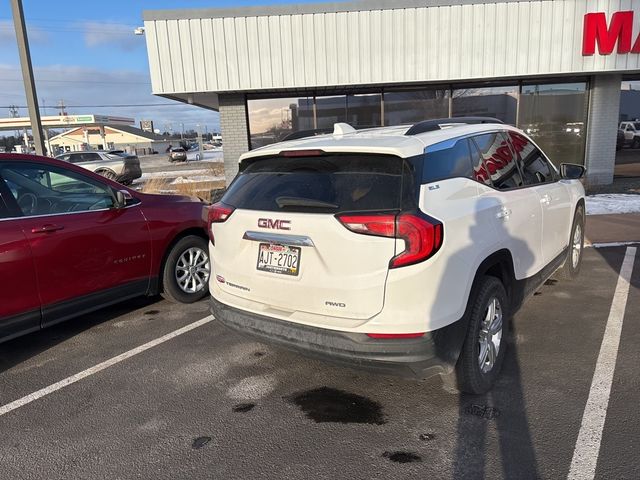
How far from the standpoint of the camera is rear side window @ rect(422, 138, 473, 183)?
289 centimetres

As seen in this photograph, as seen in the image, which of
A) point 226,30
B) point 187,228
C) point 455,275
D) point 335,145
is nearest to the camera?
point 455,275

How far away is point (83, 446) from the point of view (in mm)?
2896

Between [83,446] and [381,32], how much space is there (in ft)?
35.0

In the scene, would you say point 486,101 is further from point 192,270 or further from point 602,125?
point 192,270

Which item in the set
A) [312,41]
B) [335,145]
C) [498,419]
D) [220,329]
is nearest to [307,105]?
[312,41]

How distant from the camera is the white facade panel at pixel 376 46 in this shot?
437 inches

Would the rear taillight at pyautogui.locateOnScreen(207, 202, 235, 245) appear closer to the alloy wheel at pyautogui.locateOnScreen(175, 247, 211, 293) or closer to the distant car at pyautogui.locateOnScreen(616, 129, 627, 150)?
the alloy wheel at pyautogui.locateOnScreen(175, 247, 211, 293)

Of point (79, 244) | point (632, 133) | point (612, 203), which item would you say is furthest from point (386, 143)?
point (632, 133)

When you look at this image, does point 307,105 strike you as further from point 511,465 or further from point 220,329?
point 511,465

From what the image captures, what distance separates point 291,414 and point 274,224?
47.8 inches

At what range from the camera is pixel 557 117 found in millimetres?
12867

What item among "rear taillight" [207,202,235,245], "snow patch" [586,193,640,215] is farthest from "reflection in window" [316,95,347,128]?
"rear taillight" [207,202,235,245]

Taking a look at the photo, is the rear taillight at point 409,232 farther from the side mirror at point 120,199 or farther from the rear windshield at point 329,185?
the side mirror at point 120,199

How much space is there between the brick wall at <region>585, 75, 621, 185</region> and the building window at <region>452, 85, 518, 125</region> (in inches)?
74.6
